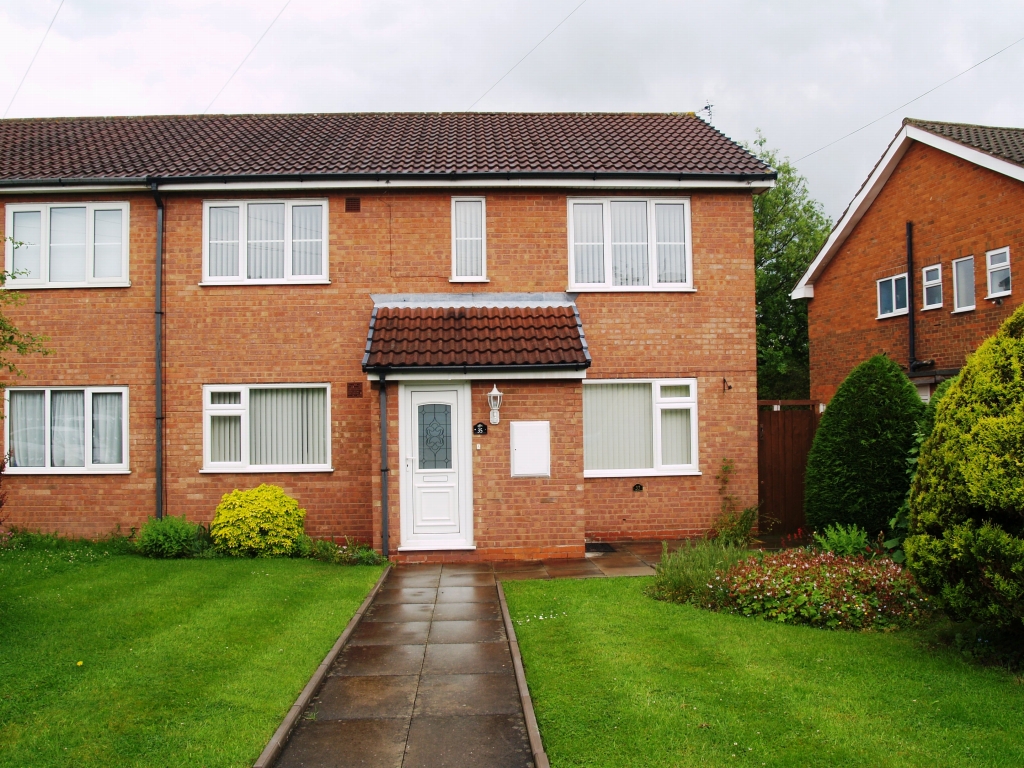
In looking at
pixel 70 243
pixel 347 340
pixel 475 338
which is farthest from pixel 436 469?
pixel 70 243

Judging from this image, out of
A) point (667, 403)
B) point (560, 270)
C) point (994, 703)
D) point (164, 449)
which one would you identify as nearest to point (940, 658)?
point (994, 703)

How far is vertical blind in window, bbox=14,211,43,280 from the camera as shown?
12891 millimetres

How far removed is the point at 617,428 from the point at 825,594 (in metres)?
5.80

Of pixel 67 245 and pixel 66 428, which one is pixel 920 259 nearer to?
pixel 67 245

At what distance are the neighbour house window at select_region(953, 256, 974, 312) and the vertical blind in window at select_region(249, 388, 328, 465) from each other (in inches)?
510

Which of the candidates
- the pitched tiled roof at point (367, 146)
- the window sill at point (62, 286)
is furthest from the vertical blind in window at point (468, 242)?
the window sill at point (62, 286)

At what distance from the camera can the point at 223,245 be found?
42.6 feet

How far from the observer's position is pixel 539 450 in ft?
36.9

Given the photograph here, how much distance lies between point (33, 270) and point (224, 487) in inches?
188

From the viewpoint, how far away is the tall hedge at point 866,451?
10.7m

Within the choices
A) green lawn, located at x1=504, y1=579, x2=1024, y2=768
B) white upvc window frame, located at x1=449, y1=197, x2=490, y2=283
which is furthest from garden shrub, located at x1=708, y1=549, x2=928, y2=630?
white upvc window frame, located at x1=449, y1=197, x2=490, y2=283

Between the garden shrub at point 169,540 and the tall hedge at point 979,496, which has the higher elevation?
the tall hedge at point 979,496

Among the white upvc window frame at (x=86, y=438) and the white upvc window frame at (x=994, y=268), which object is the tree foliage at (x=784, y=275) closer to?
the white upvc window frame at (x=994, y=268)

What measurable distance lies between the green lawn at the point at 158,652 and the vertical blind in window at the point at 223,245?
190 inches
